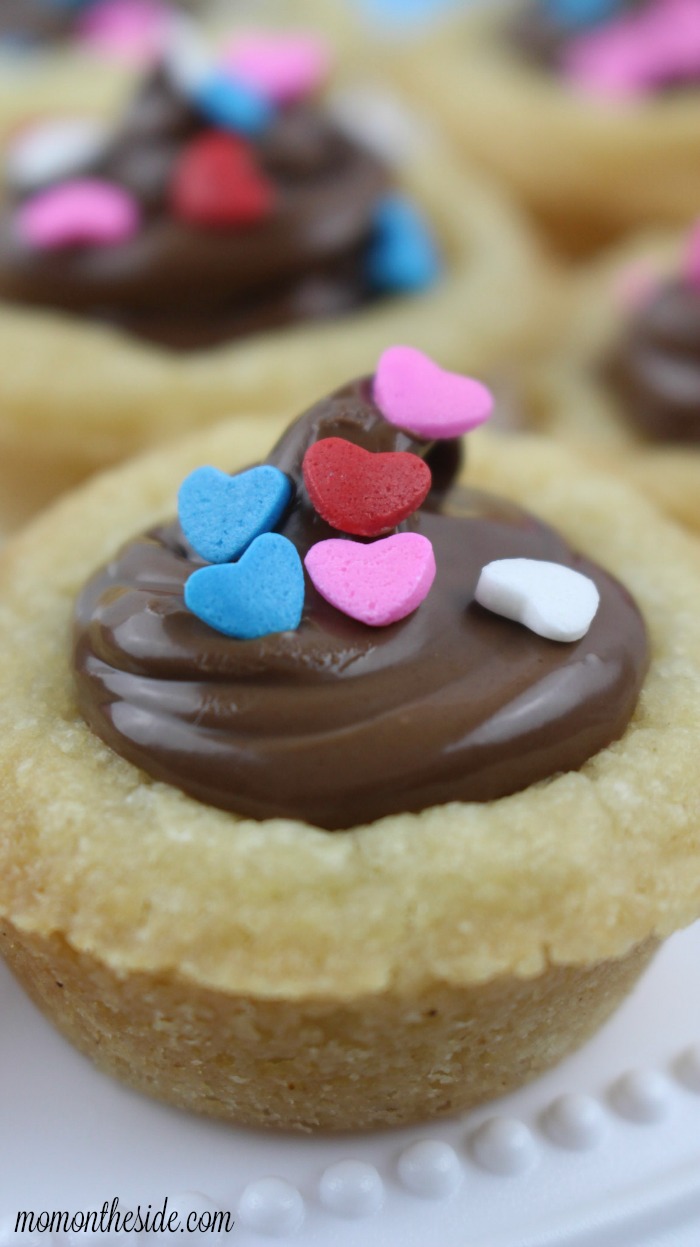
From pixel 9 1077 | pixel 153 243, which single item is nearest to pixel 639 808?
pixel 9 1077

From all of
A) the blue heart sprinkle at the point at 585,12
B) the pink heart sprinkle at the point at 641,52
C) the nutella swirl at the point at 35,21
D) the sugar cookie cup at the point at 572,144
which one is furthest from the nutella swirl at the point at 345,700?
the nutella swirl at the point at 35,21

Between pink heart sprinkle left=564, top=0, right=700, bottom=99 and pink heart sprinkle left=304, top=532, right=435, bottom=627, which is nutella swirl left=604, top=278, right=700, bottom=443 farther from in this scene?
pink heart sprinkle left=564, top=0, right=700, bottom=99

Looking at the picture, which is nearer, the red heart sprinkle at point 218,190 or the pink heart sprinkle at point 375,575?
the pink heart sprinkle at point 375,575

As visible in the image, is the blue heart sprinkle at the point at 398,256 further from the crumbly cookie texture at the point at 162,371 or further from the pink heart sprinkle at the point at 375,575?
the pink heart sprinkle at the point at 375,575

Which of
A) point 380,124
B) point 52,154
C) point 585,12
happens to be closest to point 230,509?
point 52,154

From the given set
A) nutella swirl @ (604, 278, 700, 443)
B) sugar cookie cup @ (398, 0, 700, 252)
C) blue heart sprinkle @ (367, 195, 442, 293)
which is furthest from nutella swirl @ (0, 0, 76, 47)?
nutella swirl @ (604, 278, 700, 443)

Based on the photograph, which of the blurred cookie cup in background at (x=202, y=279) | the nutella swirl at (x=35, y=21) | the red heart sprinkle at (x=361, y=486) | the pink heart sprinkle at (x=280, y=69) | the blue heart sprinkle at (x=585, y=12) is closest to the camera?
the red heart sprinkle at (x=361, y=486)

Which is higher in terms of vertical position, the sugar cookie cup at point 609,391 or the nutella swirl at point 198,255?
the nutella swirl at point 198,255
